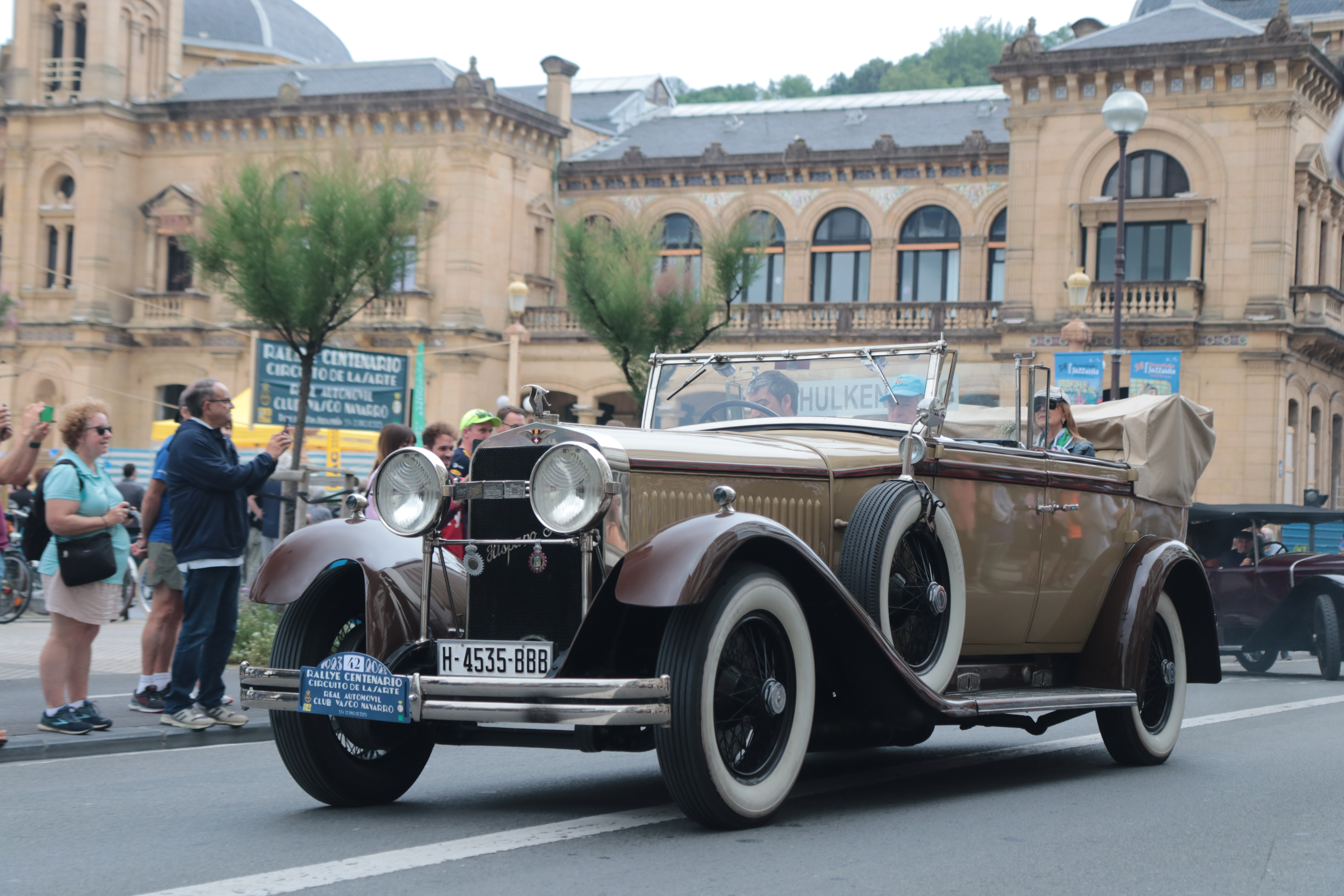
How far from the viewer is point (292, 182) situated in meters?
19.1

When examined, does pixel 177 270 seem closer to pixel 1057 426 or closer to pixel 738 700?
pixel 1057 426

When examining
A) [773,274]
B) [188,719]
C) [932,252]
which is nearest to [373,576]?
[188,719]

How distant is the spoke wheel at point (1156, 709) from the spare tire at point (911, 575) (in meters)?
1.57

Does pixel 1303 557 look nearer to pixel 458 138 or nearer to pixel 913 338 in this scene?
pixel 913 338

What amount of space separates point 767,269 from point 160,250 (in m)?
16.6

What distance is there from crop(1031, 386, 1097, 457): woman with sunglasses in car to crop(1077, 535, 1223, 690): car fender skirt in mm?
610

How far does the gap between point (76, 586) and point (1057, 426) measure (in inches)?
211

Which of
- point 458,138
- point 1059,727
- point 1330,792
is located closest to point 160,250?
point 458,138

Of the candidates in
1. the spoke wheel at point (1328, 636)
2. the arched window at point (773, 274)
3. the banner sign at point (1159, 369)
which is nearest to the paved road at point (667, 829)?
the spoke wheel at point (1328, 636)

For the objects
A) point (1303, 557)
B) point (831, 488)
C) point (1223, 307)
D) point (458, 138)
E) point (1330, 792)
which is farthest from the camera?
point (458, 138)

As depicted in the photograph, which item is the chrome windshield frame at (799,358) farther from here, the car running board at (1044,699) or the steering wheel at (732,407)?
the car running board at (1044,699)

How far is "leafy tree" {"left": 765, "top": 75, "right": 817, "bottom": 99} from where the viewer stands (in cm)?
7531

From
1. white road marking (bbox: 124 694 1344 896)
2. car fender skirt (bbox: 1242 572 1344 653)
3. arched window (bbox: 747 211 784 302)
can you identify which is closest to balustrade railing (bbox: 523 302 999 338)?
arched window (bbox: 747 211 784 302)

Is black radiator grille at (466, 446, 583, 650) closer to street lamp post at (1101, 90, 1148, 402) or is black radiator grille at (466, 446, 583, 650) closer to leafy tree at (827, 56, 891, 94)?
street lamp post at (1101, 90, 1148, 402)
